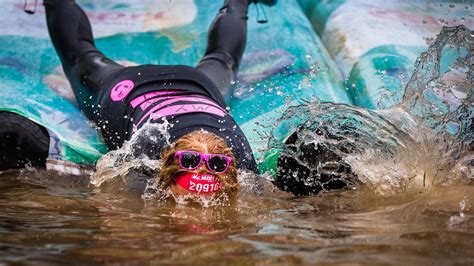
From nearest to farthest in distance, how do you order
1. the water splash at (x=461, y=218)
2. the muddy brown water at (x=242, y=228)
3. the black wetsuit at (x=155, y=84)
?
the muddy brown water at (x=242, y=228) → the water splash at (x=461, y=218) → the black wetsuit at (x=155, y=84)

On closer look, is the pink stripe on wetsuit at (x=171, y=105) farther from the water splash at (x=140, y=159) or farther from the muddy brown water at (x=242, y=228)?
the muddy brown water at (x=242, y=228)

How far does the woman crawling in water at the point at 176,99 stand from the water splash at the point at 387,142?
0.24 meters

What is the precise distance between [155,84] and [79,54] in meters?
0.65

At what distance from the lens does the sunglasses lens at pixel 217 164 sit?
2.52 metres

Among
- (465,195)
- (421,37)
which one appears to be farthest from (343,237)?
(421,37)

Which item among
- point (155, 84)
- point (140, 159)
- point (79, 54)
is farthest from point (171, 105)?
point (79, 54)

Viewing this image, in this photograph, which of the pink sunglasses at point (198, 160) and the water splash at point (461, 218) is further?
the pink sunglasses at point (198, 160)

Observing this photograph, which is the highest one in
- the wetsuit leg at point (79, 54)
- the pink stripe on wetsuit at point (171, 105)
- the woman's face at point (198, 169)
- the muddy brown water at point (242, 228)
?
the wetsuit leg at point (79, 54)

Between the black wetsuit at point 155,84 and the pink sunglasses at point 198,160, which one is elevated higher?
the black wetsuit at point 155,84

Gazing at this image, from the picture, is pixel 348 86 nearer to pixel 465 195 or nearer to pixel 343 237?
pixel 465 195

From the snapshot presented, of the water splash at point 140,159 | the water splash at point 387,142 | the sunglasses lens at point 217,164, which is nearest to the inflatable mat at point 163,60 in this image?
the water splash at point 387,142

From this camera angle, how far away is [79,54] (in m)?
3.60

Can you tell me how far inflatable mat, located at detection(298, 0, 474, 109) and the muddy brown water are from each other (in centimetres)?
125

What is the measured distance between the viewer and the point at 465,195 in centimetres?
242
